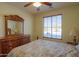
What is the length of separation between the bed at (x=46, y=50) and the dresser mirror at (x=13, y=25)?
0.25 m

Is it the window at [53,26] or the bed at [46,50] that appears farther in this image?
the window at [53,26]

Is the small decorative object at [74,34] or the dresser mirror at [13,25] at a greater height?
the dresser mirror at [13,25]

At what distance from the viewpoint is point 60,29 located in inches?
59.9

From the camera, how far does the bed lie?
1388mm

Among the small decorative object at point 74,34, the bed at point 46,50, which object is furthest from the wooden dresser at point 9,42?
the small decorative object at point 74,34

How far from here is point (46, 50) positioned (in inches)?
56.5

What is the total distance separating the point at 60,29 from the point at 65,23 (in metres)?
0.12

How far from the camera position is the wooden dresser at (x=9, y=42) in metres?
1.42

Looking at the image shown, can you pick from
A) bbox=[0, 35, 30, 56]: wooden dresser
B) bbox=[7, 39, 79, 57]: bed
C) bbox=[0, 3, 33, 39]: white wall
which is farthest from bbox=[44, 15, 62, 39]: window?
bbox=[0, 35, 30, 56]: wooden dresser

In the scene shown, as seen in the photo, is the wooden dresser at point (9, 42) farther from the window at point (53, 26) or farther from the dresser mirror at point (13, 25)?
the window at point (53, 26)

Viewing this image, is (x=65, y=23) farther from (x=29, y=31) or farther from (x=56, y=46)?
(x=29, y=31)

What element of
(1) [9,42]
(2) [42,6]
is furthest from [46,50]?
(2) [42,6]

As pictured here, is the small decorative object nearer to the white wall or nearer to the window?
the window

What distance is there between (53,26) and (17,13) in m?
0.60
